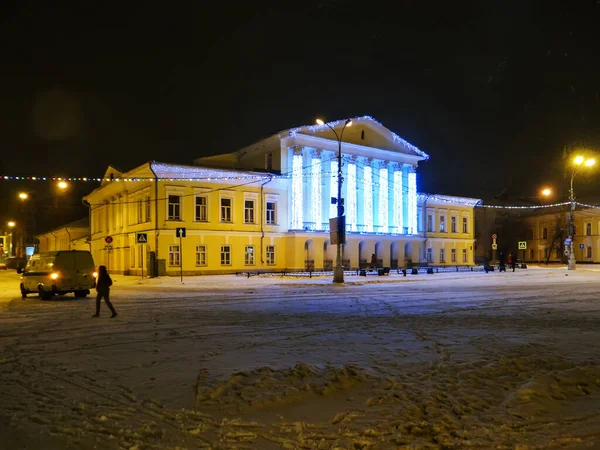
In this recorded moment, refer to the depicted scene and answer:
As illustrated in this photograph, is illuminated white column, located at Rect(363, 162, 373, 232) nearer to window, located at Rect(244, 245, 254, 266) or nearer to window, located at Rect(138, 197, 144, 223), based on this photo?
window, located at Rect(244, 245, 254, 266)

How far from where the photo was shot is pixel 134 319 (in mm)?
15297

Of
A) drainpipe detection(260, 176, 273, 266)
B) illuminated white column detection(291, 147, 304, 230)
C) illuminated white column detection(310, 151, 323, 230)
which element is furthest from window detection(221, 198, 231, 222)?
illuminated white column detection(310, 151, 323, 230)

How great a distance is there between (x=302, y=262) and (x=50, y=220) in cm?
6101

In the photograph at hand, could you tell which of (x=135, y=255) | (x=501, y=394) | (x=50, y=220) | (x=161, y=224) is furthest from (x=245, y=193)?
(x=50, y=220)

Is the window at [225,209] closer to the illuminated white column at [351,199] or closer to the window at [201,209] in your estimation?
the window at [201,209]

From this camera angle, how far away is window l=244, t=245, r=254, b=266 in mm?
47281

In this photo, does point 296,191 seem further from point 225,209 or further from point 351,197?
point 225,209

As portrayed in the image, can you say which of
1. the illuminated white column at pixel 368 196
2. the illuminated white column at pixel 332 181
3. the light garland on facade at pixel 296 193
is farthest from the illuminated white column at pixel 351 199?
the light garland on facade at pixel 296 193

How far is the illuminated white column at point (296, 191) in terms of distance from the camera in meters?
49.3

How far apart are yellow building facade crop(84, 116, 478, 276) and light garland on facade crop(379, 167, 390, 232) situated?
0.35 feet

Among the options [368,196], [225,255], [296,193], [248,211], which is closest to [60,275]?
[225,255]

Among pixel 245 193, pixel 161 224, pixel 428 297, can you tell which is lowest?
pixel 428 297

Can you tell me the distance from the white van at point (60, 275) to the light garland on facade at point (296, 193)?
89.4 ft

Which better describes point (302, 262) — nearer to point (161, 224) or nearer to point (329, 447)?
point (161, 224)
